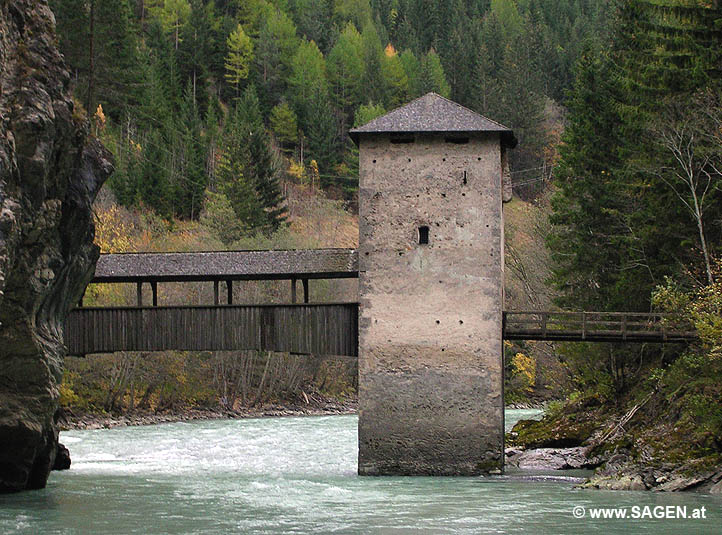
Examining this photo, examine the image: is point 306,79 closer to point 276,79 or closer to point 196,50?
point 276,79

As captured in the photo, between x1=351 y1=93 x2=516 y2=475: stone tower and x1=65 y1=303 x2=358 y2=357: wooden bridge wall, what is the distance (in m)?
1.45

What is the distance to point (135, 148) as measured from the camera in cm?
6019

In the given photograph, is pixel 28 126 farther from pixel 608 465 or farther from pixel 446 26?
pixel 446 26

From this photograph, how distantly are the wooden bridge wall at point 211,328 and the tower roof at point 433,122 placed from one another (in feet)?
13.2

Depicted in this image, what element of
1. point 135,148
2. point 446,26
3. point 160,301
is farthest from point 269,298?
point 446,26

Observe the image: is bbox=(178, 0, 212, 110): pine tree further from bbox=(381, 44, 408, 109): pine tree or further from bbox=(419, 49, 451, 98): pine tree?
bbox=(419, 49, 451, 98): pine tree

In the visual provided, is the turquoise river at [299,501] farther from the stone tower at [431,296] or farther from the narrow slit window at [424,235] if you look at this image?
the narrow slit window at [424,235]

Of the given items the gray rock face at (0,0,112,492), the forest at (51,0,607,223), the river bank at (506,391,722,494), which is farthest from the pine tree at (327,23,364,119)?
the gray rock face at (0,0,112,492)

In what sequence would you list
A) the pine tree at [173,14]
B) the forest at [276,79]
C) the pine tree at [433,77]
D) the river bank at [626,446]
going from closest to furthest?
1. the river bank at [626,446]
2. the forest at [276,79]
3. the pine tree at [433,77]
4. the pine tree at [173,14]

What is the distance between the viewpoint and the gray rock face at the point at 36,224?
55.8 ft

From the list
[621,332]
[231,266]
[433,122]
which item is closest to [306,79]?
[231,266]

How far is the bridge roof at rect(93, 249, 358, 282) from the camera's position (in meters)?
24.5

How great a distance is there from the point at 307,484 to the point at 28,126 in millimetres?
8564

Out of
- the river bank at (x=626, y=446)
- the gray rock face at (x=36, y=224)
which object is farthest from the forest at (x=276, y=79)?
the gray rock face at (x=36, y=224)
